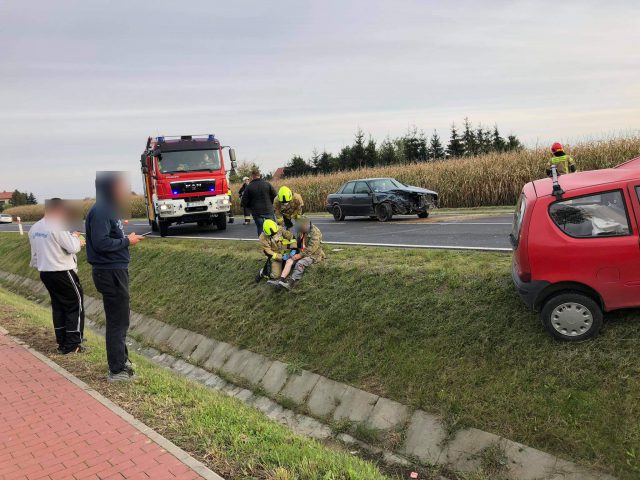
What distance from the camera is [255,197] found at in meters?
11.7

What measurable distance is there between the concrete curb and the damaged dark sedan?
11.9m

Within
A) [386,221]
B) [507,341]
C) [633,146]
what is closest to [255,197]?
[386,221]

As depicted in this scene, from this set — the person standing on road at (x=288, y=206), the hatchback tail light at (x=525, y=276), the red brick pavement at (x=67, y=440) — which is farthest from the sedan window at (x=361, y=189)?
the red brick pavement at (x=67, y=440)

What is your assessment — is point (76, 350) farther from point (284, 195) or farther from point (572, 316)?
point (572, 316)

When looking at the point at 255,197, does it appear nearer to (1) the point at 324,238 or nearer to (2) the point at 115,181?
(1) the point at 324,238

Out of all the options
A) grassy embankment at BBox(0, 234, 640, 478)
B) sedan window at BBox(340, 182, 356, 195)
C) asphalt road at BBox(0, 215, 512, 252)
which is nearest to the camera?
grassy embankment at BBox(0, 234, 640, 478)

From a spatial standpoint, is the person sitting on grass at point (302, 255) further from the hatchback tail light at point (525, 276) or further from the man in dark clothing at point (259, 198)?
the hatchback tail light at point (525, 276)

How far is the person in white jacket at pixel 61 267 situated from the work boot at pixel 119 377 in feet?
4.57

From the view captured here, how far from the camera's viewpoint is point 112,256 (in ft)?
17.9

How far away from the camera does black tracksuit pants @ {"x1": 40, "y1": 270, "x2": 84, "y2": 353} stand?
6566mm

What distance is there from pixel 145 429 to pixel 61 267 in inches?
119

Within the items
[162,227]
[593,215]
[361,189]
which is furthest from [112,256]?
[361,189]

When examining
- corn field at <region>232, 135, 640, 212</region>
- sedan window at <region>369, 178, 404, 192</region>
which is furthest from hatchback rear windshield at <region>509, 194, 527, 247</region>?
corn field at <region>232, 135, 640, 212</region>

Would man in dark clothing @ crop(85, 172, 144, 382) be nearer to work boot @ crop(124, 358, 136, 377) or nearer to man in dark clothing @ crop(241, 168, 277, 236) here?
work boot @ crop(124, 358, 136, 377)
